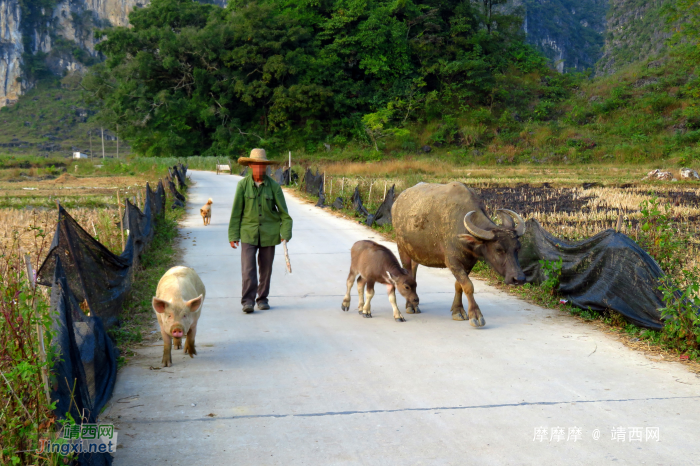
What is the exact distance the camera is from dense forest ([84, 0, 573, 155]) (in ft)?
179

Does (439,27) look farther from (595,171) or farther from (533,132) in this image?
(595,171)

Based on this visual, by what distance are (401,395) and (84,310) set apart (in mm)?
3625

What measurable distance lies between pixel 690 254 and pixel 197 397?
911 cm

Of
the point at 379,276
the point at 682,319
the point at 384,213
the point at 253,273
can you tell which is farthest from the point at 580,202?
the point at 253,273

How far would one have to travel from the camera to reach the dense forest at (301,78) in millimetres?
54438

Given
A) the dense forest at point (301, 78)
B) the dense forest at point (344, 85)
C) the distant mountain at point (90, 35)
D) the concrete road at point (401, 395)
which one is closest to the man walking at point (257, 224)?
the concrete road at point (401, 395)

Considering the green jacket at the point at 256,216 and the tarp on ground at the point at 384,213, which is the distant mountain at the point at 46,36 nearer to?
the tarp on ground at the point at 384,213

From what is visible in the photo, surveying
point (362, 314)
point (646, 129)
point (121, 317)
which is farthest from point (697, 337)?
point (646, 129)

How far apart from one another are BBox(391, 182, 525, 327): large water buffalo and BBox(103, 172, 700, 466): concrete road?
656 millimetres

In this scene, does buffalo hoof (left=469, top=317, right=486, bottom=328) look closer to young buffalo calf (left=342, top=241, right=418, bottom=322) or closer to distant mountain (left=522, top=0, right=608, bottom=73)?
young buffalo calf (left=342, top=241, right=418, bottom=322)

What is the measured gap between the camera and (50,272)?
671 centimetres

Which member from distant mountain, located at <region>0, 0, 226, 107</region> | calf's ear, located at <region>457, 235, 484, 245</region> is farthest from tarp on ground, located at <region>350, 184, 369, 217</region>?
distant mountain, located at <region>0, 0, 226, 107</region>

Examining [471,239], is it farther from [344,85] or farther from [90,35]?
[90,35]

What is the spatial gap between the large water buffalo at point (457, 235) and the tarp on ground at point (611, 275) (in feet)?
3.38
